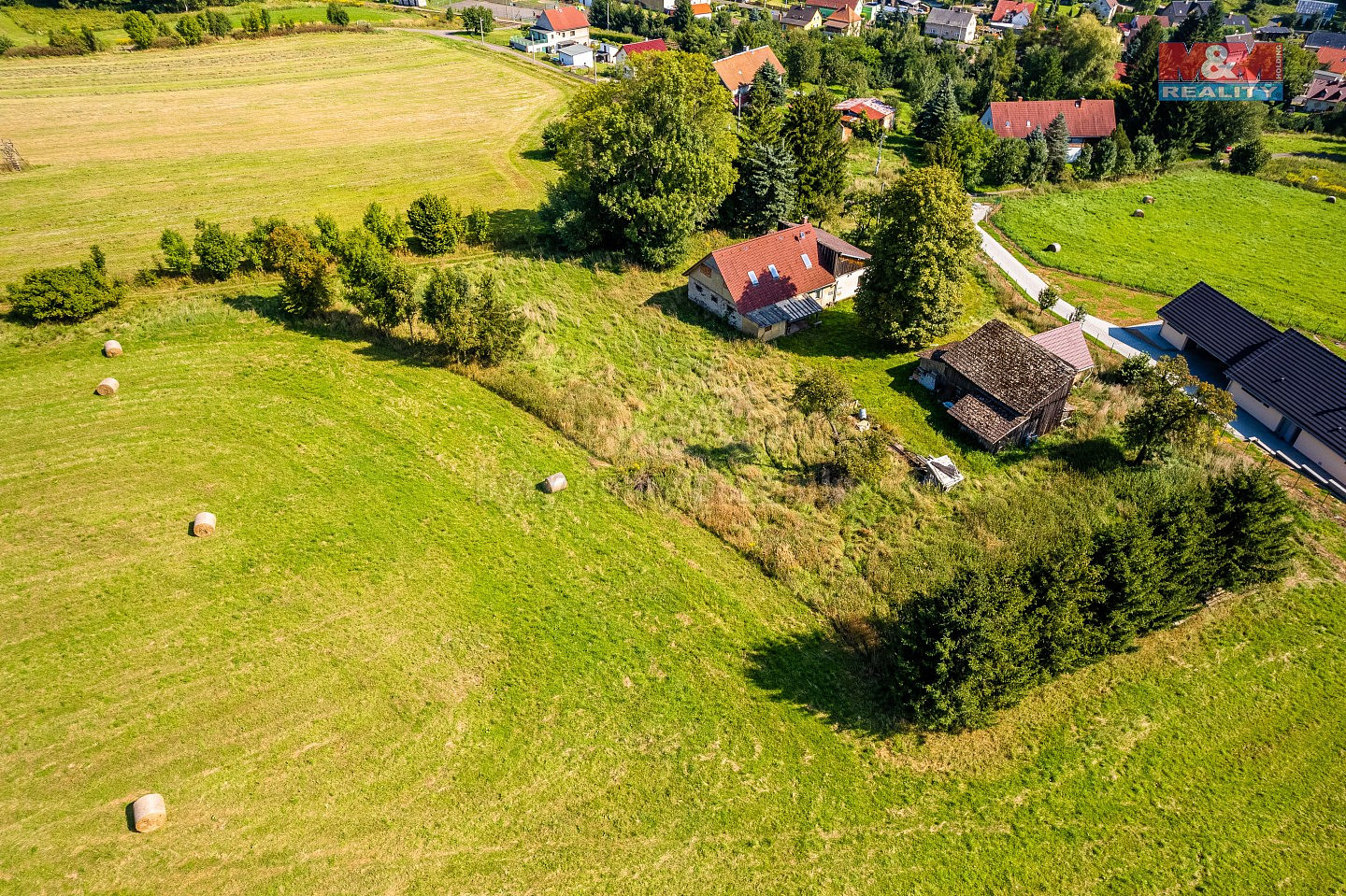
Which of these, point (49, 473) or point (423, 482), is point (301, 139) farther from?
point (423, 482)

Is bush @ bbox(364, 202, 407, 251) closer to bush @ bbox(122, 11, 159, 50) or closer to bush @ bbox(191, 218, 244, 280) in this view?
bush @ bbox(191, 218, 244, 280)

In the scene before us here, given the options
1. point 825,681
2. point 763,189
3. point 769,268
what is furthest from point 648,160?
point 825,681

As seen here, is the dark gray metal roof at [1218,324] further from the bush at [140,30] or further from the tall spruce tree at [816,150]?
the bush at [140,30]

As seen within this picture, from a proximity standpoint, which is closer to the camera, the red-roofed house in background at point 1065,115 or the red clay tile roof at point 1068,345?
the red clay tile roof at point 1068,345

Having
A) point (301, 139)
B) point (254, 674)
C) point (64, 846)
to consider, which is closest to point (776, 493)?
point (254, 674)

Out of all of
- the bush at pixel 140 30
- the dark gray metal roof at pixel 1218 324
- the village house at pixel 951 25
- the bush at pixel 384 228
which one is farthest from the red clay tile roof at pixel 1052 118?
the bush at pixel 140 30

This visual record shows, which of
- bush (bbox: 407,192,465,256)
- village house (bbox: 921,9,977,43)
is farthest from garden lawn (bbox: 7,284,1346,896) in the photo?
village house (bbox: 921,9,977,43)

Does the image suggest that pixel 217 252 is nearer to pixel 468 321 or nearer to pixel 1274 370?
pixel 468 321
